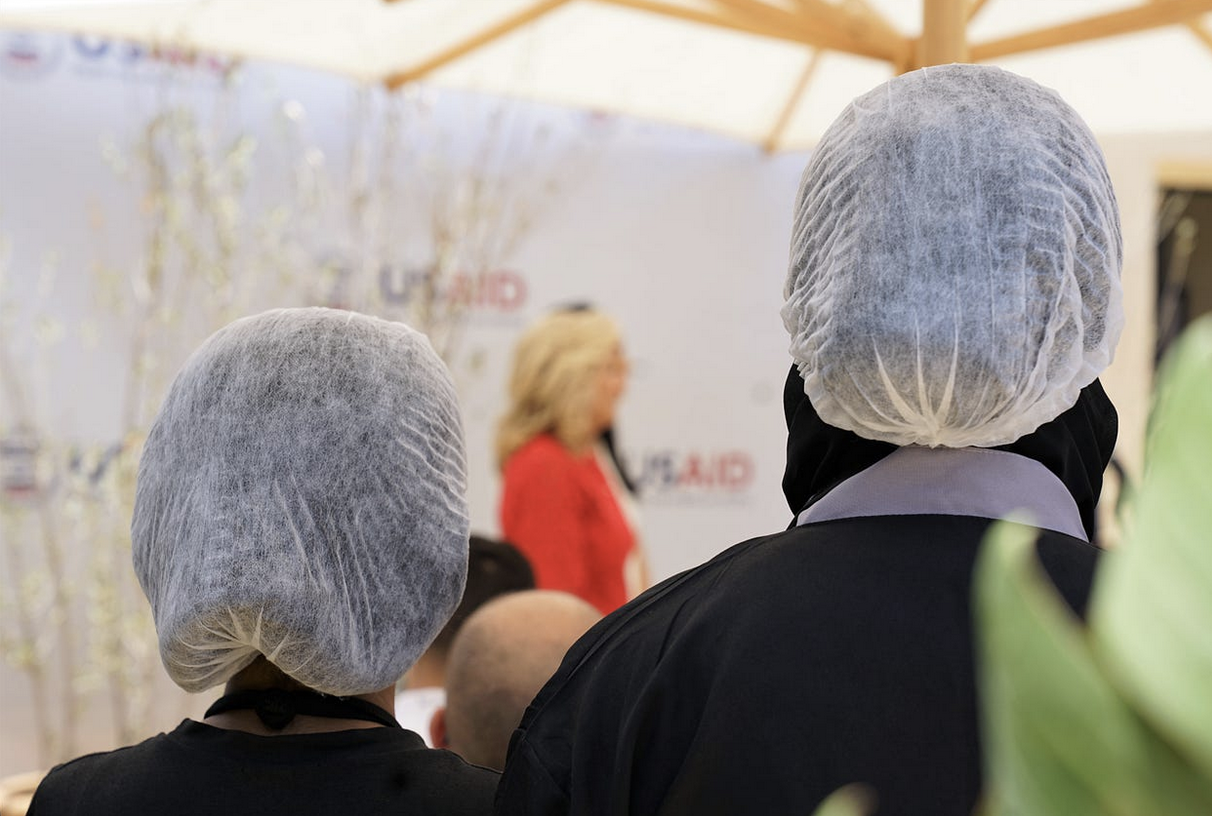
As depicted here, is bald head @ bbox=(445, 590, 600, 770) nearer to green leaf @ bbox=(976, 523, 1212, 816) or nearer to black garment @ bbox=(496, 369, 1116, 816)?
black garment @ bbox=(496, 369, 1116, 816)

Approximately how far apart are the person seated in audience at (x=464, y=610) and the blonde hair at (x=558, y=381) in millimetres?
830

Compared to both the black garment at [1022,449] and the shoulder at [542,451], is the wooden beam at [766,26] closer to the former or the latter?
the shoulder at [542,451]

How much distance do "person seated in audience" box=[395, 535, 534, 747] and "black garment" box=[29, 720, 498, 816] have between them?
3.00 feet

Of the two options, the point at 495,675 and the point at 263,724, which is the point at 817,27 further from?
the point at 263,724

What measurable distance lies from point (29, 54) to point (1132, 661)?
493cm

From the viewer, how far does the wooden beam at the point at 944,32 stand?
7.92 ft

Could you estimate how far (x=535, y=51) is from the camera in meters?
4.21

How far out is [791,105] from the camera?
183 inches

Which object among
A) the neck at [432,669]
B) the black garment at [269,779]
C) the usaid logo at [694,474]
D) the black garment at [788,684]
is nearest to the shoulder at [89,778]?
the black garment at [269,779]

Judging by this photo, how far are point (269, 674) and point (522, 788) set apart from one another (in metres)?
0.31

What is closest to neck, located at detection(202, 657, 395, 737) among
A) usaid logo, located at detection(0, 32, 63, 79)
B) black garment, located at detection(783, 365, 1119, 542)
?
black garment, located at detection(783, 365, 1119, 542)

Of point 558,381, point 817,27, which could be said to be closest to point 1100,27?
point 817,27

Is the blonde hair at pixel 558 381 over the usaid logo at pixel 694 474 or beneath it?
over

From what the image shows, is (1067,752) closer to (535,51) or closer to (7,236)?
(535,51)
